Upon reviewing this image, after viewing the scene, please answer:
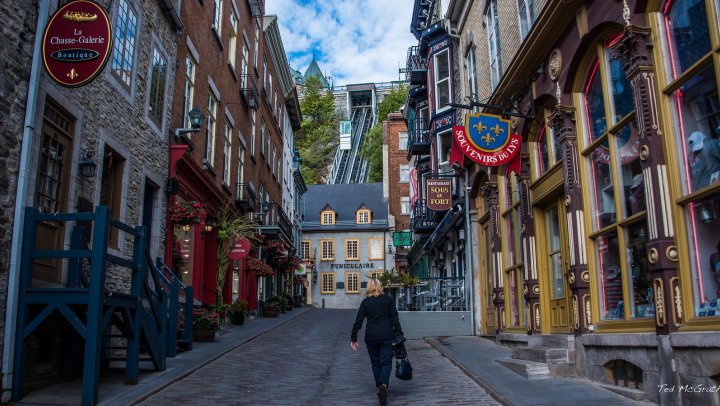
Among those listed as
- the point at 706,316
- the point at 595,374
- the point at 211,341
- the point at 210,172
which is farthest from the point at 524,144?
the point at 210,172

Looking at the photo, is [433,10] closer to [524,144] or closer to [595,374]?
[524,144]

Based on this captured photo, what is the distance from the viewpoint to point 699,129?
6285 millimetres

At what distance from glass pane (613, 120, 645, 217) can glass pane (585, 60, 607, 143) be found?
2.27 feet

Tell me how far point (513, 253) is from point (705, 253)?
7061mm

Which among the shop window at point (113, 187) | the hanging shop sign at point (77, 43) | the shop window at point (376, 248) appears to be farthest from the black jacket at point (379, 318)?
the shop window at point (376, 248)

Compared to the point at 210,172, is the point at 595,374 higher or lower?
lower

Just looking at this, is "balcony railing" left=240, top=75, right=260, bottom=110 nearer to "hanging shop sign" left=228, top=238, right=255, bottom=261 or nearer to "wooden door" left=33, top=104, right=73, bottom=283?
"hanging shop sign" left=228, top=238, right=255, bottom=261

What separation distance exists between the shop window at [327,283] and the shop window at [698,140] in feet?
150

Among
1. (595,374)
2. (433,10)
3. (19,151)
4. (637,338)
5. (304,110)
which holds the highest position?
(304,110)

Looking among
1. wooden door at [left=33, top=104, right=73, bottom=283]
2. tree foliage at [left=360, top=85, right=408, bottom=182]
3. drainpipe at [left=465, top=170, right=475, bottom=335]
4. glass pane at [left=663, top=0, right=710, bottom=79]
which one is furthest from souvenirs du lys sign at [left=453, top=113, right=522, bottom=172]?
tree foliage at [left=360, top=85, right=408, bottom=182]

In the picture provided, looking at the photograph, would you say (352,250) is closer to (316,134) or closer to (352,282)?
(352,282)

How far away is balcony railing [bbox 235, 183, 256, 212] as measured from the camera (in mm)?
21602

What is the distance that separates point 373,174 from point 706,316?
215ft

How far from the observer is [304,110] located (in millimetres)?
97938
